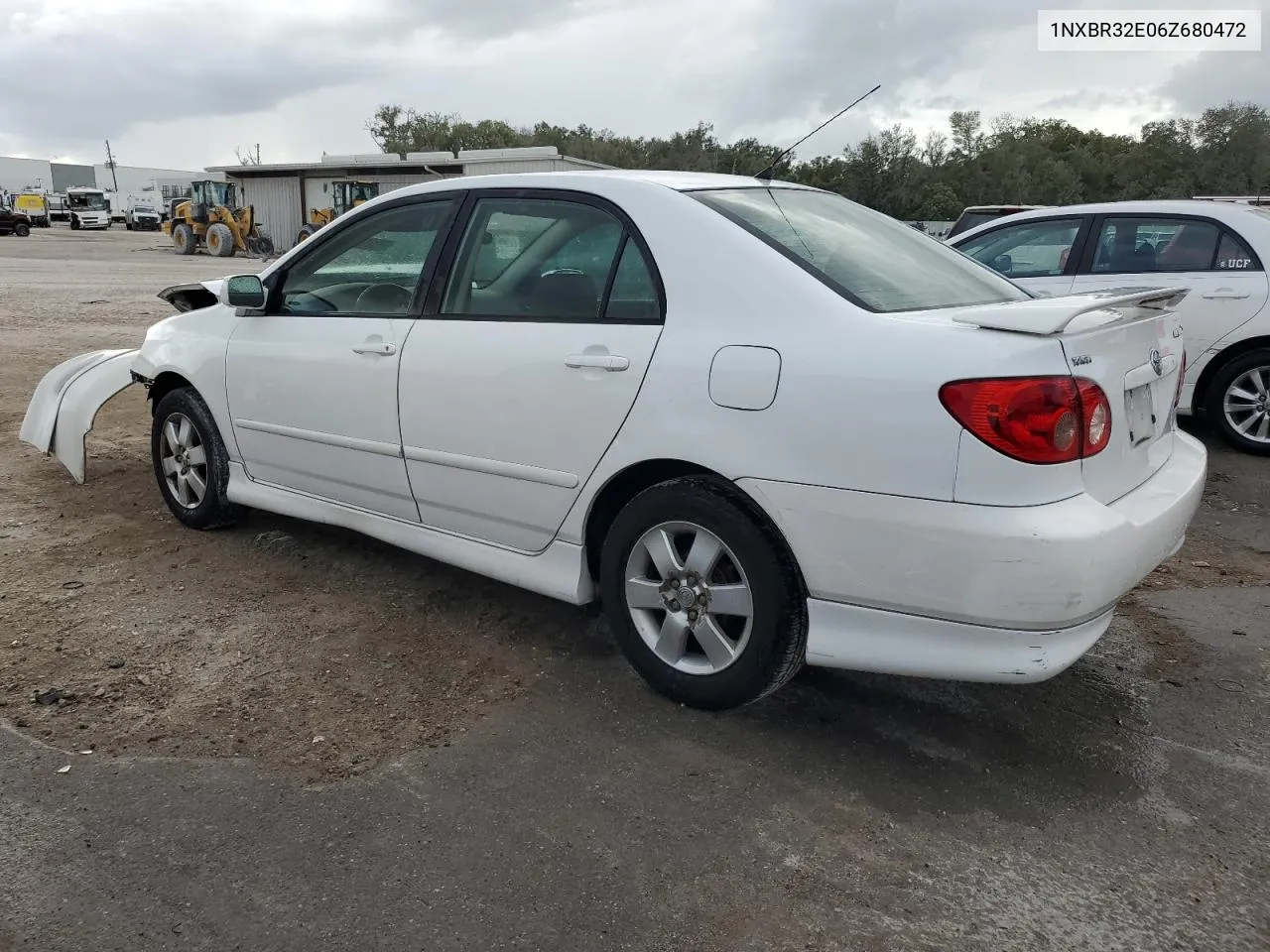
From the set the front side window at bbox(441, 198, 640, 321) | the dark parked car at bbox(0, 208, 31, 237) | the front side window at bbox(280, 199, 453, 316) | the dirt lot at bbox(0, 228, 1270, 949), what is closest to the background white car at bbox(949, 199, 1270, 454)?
the dirt lot at bbox(0, 228, 1270, 949)

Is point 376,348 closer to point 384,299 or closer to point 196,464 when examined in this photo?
point 384,299

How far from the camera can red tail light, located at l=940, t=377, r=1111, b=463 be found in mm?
2521

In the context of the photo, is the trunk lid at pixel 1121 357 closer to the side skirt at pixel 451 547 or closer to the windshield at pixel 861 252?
the windshield at pixel 861 252

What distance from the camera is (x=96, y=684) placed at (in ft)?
11.1

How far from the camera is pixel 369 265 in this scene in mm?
4148

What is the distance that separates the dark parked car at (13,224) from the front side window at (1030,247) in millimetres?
52256

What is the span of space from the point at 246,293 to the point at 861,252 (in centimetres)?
254

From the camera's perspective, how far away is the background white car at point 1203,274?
6.76 m

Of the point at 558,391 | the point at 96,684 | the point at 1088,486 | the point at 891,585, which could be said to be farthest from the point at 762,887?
the point at 96,684

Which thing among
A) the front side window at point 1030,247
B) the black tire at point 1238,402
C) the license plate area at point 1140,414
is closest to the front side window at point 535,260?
the license plate area at point 1140,414

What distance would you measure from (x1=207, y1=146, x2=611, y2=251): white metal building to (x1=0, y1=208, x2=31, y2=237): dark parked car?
11.4 meters

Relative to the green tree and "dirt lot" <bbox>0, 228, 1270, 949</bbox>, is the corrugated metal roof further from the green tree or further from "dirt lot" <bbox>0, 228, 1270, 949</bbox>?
"dirt lot" <bbox>0, 228, 1270, 949</bbox>

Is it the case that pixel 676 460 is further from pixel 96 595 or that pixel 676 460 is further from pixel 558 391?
pixel 96 595

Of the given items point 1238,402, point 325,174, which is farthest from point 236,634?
point 325,174
